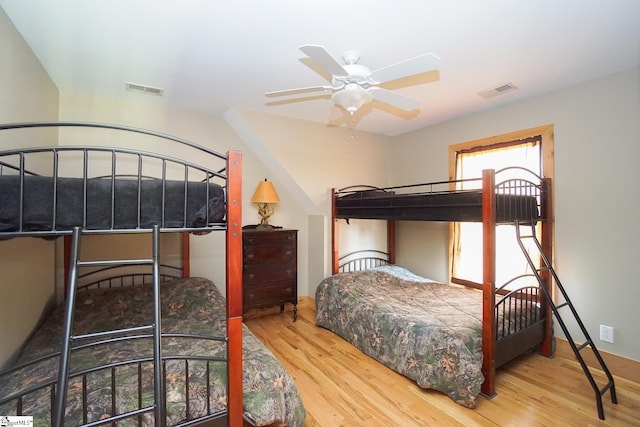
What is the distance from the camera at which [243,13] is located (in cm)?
164

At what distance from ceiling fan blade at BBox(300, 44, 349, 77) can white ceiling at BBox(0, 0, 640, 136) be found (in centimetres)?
28

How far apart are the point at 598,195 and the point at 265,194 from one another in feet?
10.3

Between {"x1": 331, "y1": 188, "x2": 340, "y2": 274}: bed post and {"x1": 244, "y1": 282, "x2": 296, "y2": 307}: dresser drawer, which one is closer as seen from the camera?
{"x1": 244, "y1": 282, "x2": 296, "y2": 307}: dresser drawer

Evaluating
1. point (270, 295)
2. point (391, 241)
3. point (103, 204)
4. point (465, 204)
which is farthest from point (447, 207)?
point (103, 204)

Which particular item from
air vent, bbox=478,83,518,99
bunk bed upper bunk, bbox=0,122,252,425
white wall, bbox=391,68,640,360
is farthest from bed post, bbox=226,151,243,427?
white wall, bbox=391,68,640,360

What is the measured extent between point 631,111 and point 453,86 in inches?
52.2

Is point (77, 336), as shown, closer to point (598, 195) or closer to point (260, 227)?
point (260, 227)

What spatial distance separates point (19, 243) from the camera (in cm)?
188

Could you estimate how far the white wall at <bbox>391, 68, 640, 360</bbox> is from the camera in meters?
2.26

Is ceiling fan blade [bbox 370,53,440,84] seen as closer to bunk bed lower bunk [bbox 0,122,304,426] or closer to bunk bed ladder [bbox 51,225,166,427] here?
bunk bed lower bunk [bbox 0,122,304,426]

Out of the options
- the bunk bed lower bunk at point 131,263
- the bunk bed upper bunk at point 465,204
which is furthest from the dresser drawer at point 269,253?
the bunk bed lower bunk at point 131,263

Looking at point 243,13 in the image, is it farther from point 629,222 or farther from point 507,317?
point 629,222

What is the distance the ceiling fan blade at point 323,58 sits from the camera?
144cm

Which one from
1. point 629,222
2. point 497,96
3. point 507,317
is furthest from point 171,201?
point 629,222
